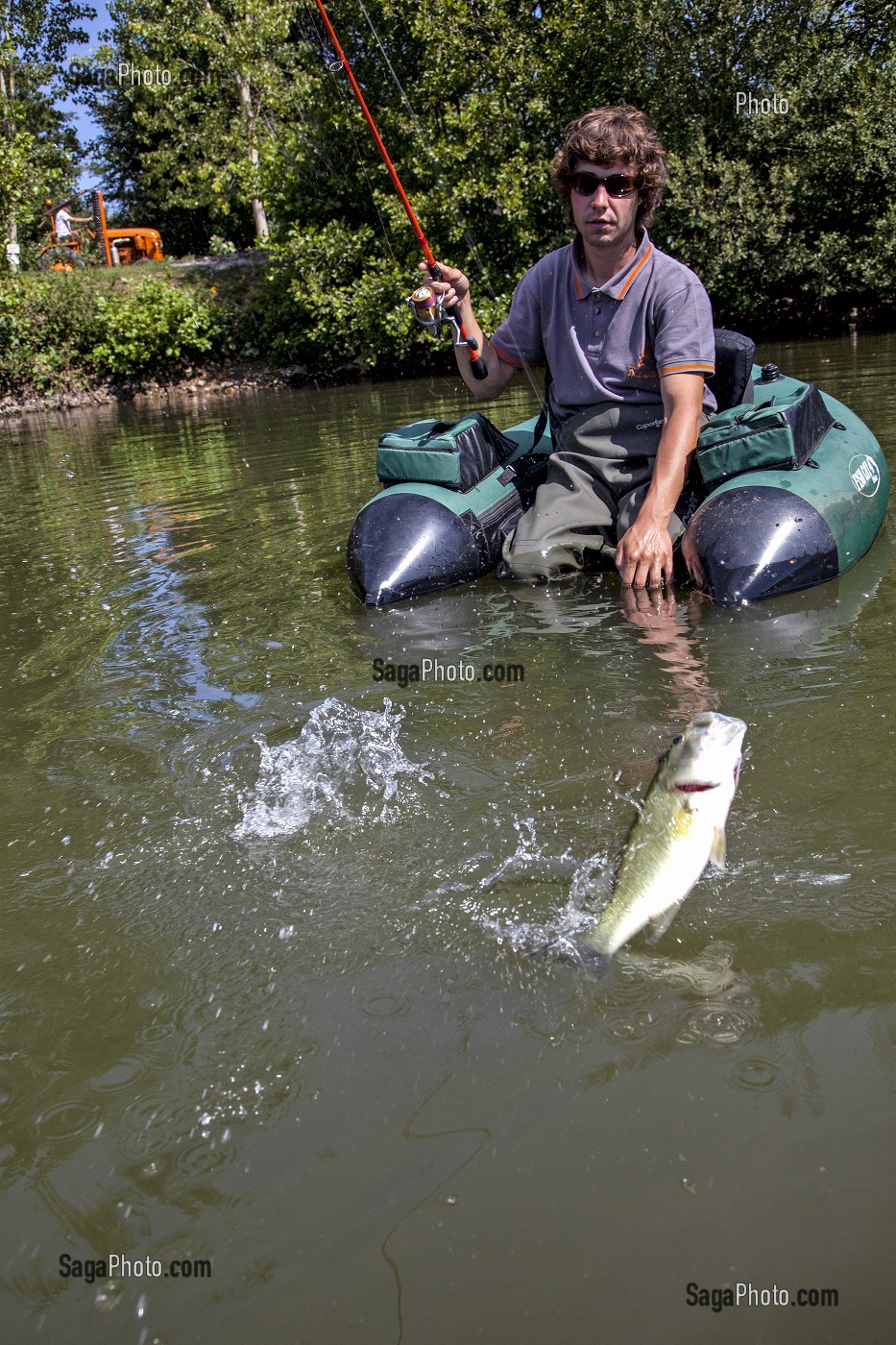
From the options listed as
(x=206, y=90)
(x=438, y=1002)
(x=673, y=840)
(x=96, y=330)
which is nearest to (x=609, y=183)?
(x=673, y=840)

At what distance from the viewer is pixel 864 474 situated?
590 centimetres

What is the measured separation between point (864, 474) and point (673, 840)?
13.4 ft

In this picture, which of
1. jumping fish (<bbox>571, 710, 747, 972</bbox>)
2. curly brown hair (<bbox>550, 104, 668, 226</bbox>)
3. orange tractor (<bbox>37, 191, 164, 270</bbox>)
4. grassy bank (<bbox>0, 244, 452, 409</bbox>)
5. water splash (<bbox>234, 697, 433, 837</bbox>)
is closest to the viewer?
jumping fish (<bbox>571, 710, 747, 972</bbox>)

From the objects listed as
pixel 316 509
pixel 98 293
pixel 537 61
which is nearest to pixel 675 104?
pixel 537 61

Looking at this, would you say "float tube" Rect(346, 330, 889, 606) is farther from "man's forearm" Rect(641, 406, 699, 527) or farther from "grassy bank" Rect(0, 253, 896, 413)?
"grassy bank" Rect(0, 253, 896, 413)

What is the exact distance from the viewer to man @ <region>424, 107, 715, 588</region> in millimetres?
5027

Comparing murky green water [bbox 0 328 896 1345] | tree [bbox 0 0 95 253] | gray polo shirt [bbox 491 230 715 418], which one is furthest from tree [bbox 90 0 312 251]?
murky green water [bbox 0 328 896 1345]

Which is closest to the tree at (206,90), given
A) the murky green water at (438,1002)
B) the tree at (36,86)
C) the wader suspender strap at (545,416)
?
the tree at (36,86)

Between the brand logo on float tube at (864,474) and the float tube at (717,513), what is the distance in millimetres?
11

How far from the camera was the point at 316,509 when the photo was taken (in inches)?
337

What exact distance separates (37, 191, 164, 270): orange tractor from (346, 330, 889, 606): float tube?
79.4ft

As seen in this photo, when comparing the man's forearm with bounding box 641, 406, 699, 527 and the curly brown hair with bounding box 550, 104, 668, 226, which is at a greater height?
the curly brown hair with bounding box 550, 104, 668, 226

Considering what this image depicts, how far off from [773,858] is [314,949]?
1.31 meters

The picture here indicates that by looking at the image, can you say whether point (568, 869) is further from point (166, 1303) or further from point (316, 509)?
point (316, 509)
